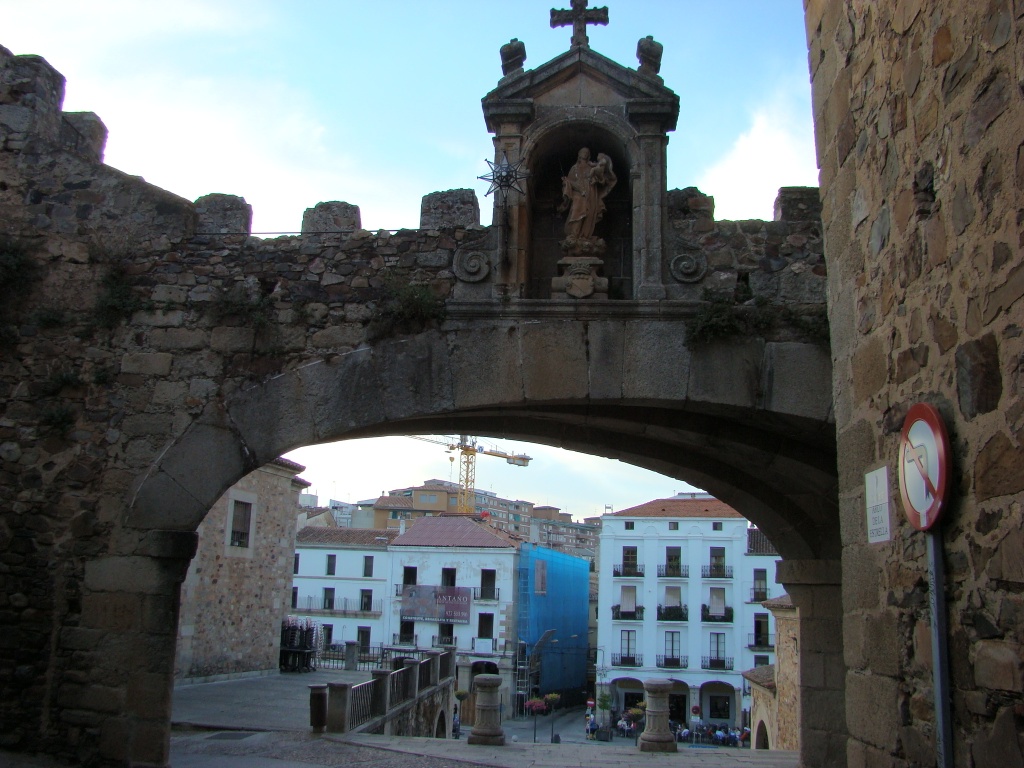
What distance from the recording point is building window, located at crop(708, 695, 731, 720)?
32250 millimetres

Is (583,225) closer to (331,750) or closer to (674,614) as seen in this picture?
(331,750)

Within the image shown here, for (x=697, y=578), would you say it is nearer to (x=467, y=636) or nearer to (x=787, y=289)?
(x=467, y=636)

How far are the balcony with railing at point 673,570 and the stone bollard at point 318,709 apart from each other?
981 inches

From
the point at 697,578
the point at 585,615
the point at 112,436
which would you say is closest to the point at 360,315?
the point at 112,436

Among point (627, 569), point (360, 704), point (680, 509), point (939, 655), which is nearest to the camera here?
point (939, 655)

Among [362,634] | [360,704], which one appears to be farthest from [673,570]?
[360,704]

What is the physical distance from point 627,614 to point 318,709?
80.8 ft

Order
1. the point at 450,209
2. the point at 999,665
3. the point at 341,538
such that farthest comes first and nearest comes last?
the point at 341,538 < the point at 450,209 < the point at 999,665

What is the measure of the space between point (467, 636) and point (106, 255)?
29.6 metres

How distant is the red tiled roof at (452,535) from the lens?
3441 centimetres

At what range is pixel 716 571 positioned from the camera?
33188mm

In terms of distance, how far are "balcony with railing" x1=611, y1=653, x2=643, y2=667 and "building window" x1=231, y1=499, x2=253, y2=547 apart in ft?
63.6

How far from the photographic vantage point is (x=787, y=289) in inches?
222

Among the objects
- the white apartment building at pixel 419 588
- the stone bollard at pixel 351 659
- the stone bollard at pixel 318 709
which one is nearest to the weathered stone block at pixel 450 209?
the stone bollard at pixel 318 709
